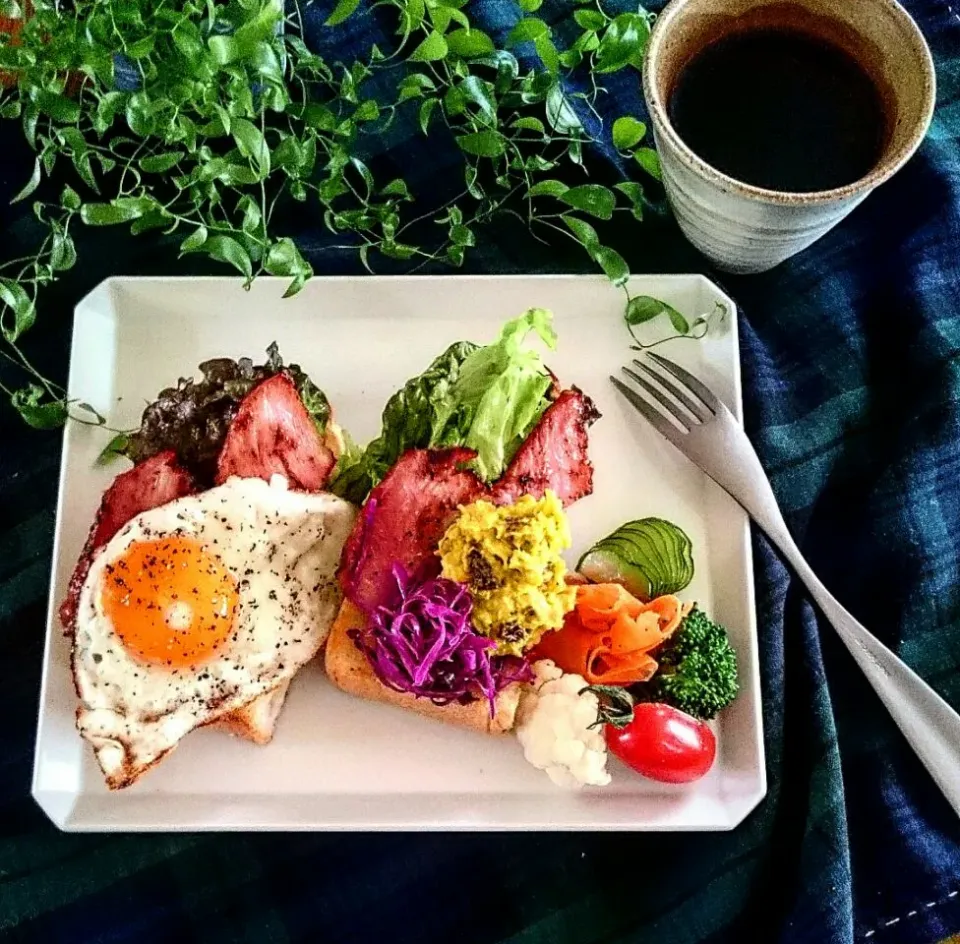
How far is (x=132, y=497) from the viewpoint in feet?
7.29

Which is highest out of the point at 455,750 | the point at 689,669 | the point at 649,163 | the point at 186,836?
the point at 649,163

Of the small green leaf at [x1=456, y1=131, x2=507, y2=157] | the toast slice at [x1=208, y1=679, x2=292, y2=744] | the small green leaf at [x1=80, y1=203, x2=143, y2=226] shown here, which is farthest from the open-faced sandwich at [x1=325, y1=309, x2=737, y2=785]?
the small green leaf at [x1=80, y1=203, x2=143, y2=226]

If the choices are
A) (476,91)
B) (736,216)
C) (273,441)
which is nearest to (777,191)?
(736,216)

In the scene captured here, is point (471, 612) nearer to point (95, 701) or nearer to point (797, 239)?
point (95, 701)

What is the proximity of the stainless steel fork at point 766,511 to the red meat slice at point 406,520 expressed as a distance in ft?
1.55

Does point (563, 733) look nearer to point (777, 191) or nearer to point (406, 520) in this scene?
point (406, 520)

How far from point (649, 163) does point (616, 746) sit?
3.81 ft

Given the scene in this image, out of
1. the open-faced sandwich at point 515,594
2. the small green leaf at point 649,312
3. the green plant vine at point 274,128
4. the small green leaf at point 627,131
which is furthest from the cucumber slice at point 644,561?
the small green leaf at point 627,131

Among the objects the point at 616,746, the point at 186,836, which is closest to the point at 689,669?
the point at 616,746

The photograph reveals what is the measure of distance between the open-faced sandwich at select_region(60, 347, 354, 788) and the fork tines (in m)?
0.67

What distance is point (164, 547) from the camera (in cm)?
209

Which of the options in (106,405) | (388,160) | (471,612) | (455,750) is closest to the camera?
(471,612)

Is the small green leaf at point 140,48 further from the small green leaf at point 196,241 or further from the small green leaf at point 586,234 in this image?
the small green leaf at point 586,234

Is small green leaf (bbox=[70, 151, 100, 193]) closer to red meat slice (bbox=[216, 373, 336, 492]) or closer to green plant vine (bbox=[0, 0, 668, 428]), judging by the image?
green plant vine (bbox=[0, 0, 668, 428])
